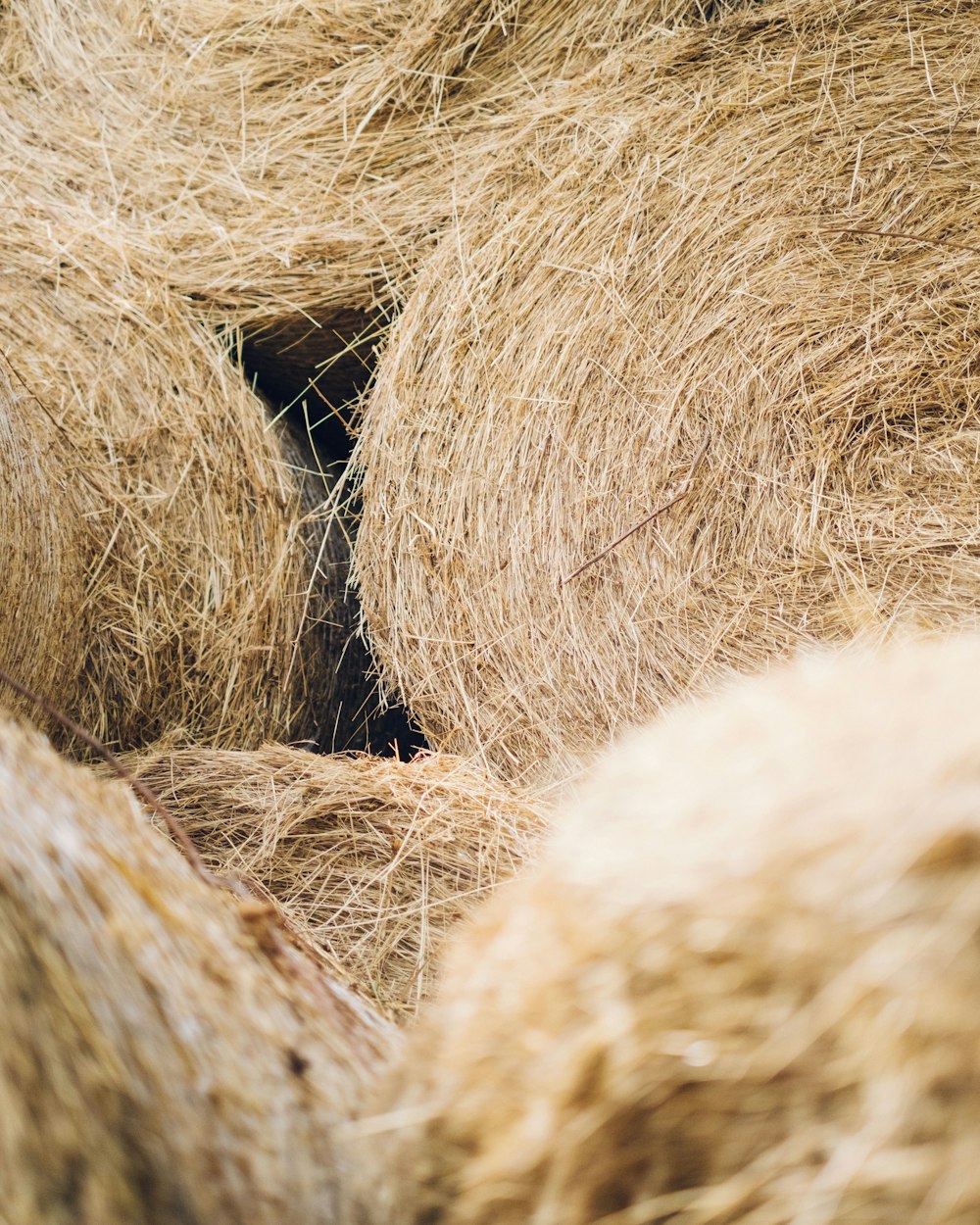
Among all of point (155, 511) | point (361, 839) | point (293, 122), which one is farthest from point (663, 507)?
point (293, 122)

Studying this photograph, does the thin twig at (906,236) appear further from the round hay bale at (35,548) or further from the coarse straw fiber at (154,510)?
the round hay bale at (35,548)

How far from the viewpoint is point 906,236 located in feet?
3.80

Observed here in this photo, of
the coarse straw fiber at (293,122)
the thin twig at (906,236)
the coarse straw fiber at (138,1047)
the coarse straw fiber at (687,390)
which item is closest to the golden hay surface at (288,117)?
the coarse straw fiber at (293,122)

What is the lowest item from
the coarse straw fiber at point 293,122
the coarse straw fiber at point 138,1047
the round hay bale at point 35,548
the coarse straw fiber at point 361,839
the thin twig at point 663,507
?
the coarse straw fiber at point 361,839

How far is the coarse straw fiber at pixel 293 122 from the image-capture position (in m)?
1.41

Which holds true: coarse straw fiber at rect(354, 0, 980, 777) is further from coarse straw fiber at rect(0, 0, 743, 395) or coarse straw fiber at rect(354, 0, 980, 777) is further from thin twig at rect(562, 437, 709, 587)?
coarse straw fiber at rect(0, 0, 743, 395)

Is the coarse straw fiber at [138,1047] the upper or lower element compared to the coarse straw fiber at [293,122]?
lower

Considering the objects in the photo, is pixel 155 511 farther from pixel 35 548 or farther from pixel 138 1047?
pixel 138 1047

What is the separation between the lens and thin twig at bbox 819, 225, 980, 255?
114 centimetres

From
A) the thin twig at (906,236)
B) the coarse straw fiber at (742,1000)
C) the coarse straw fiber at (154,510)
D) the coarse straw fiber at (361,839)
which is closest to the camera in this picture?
the coarse straw fiber at (742,1000)

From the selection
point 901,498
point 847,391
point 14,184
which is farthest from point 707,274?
point 14,184

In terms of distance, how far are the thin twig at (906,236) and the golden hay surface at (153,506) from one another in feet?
2.29

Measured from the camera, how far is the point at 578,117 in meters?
1.31

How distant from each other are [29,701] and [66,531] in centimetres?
21
